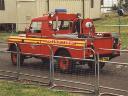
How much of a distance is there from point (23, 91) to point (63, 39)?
4177 mm

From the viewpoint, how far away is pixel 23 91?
12.2m

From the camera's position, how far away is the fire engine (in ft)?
49.6

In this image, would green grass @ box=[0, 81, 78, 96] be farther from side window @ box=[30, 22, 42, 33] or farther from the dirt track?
side window @ box=[30, 22, 42, 33]

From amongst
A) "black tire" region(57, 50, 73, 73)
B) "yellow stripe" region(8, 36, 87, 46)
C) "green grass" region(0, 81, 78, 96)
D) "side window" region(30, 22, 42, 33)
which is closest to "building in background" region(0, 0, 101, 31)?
"side window" region(30, 22, 42, 33)

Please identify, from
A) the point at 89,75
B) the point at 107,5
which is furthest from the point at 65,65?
the point at 107,5

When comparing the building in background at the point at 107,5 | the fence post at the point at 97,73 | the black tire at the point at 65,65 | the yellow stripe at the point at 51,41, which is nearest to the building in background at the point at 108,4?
the building in background at the point at 107,5

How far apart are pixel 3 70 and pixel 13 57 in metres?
1.46

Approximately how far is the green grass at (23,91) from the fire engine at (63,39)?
56.0 inches

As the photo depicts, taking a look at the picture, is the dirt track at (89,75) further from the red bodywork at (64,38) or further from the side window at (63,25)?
the side window at (63,25)

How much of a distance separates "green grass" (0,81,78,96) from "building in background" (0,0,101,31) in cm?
1888

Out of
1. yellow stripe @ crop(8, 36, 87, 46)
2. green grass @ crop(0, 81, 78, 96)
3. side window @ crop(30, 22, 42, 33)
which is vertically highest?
side window @ crop(30, 22, 42, 33)

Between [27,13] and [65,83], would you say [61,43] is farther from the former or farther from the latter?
[27,13]

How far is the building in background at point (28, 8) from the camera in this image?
1310 inches

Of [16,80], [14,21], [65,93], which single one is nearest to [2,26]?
[14,21]
